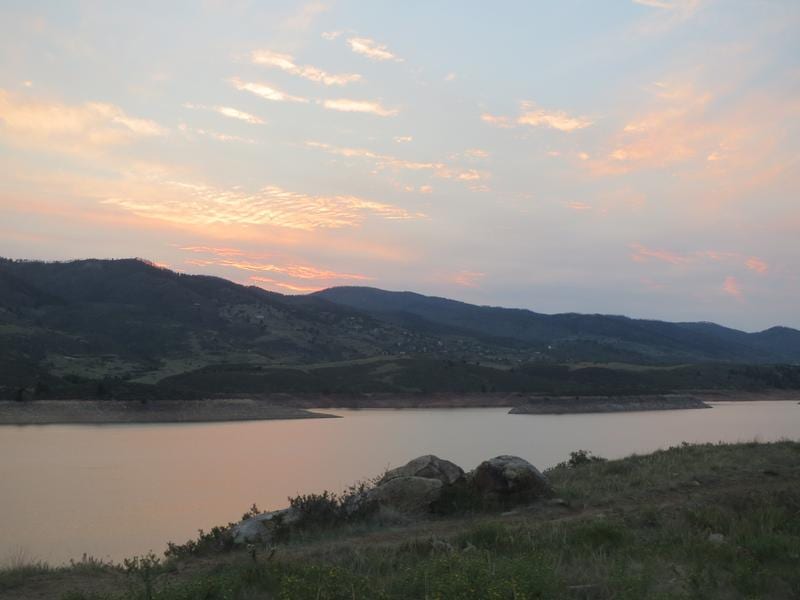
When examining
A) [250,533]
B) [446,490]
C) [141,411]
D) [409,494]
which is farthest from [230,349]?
[250,533]

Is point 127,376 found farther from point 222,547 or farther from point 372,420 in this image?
point 222,547

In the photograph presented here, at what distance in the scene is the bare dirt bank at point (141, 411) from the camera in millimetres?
49812

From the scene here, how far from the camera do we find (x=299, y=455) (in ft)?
107

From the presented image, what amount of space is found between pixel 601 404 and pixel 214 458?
4960cm

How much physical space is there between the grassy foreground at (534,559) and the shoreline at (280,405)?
4643 cm

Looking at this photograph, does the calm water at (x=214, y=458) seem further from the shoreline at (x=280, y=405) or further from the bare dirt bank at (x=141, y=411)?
the shoreline at (x=280, y=405)

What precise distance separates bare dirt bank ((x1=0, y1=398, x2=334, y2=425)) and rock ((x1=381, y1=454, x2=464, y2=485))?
145 ft

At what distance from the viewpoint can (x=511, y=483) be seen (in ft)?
38.7

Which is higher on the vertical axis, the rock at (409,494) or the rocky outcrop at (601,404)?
the rock at (409,494)

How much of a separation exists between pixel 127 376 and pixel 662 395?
180ft

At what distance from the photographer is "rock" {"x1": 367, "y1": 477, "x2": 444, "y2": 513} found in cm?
1138

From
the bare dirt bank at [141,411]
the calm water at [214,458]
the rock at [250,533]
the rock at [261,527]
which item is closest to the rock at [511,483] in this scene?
the rock at [261,527]

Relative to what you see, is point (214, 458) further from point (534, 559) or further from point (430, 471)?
point (534, 559)

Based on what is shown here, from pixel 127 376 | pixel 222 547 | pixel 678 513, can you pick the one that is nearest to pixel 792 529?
pixel 678 513
